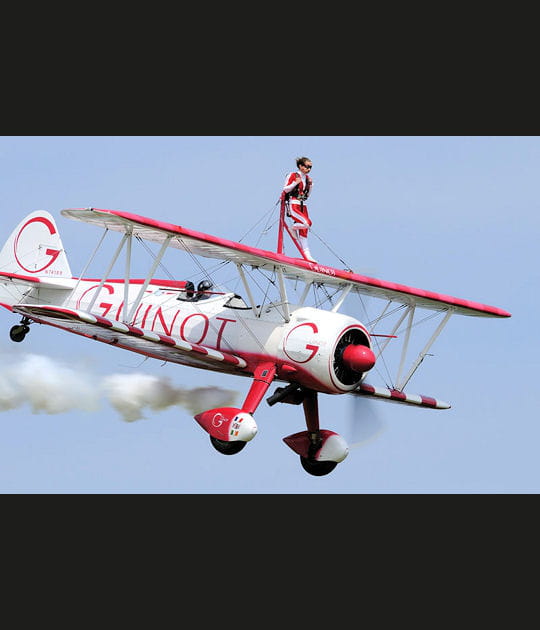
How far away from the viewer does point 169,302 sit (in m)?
23.4

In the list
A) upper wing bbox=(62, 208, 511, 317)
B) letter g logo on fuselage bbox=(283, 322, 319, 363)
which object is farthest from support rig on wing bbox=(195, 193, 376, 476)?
upper wing bbox=(62, 208, 511, 317)

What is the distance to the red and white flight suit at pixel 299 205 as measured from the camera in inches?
905

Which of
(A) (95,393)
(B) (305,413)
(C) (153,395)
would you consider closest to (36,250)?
(A) (95,393)

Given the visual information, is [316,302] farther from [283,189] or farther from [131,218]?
[131,218]

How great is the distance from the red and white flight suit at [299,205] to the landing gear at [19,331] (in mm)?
6204

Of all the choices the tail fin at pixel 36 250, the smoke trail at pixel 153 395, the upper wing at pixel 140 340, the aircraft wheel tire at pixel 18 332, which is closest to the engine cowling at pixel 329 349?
the upper wing at pixel 140 340

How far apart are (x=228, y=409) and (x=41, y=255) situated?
22.1 ft

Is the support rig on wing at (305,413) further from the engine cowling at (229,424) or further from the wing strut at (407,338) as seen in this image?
the wing strut at (407,338)

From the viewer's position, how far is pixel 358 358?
2112cm

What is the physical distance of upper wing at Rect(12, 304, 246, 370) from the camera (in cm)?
2011

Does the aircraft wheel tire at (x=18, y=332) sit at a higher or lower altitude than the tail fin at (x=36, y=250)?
lower

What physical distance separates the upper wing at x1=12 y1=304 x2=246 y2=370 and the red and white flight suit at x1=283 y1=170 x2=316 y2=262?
103 inches

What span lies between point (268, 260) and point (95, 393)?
501 centimetres

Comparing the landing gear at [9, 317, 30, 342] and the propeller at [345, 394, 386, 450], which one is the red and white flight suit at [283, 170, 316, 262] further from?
the landing gear at [9, 317, 30, 342]
